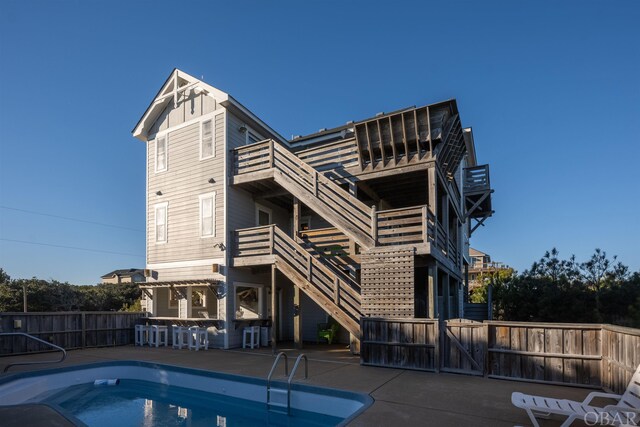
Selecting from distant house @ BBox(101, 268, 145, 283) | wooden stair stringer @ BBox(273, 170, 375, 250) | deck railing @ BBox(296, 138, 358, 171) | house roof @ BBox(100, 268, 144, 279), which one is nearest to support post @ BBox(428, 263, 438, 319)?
wooden stair stringer @ BBox(273, 170, 375, 250)

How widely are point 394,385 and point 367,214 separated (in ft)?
15.5

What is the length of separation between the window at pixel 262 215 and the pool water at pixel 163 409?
7082 mm

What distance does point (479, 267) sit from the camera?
40.1m

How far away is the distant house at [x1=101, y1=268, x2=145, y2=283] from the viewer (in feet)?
140

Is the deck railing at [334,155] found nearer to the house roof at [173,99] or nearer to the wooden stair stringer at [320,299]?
the house roof at [173,99]

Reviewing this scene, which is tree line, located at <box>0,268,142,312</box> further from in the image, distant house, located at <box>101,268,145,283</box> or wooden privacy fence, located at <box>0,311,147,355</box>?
distant house, located at <box>101,268,145,283</box>

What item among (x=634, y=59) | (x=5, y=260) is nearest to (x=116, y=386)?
(x=634, y=59)

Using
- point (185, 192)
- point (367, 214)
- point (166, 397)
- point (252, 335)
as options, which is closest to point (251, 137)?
point (185, 192)

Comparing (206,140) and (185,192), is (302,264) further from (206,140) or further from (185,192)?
(206,140)

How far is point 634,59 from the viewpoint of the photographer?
10.6 m

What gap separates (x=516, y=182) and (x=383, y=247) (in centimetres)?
1701

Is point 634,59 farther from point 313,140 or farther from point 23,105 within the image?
point 23,105

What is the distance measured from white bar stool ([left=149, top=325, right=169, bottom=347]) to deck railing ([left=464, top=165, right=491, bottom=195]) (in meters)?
15.0

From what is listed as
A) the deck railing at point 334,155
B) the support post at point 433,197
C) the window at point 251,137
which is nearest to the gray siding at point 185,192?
the window at point 251,137
